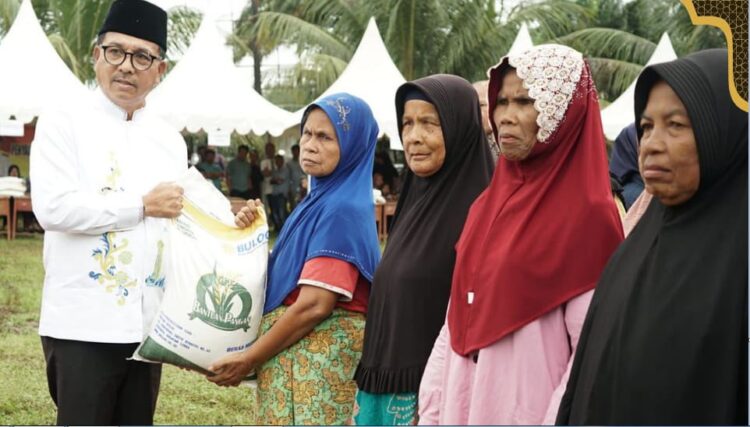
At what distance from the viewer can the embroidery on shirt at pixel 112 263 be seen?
2.67 m

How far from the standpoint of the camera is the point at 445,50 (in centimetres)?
1808

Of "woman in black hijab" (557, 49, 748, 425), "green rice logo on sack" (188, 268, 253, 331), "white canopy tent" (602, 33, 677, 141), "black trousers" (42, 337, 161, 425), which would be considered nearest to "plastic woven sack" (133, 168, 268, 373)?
"green rice logo on sack" (188, 268, 253, 331)

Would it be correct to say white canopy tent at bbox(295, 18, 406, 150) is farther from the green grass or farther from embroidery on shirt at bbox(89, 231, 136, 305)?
embroidery on shirt at bbox(89, 231, 136, 305)

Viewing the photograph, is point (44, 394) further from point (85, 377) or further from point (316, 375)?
point (316, 375)

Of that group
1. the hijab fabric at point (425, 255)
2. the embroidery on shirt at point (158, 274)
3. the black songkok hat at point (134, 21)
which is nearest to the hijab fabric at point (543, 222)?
the hijab fabric at point (425, 255)

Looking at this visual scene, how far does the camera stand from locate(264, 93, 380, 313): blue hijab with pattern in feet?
8.97

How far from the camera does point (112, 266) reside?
2680mm

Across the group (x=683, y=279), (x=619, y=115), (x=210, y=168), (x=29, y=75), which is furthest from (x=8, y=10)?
(x=683, y=279)

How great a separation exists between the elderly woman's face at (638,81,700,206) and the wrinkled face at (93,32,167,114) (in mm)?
1641

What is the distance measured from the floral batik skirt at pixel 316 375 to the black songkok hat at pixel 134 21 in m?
0.97

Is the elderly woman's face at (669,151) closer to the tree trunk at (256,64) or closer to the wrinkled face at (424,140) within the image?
the wrinkled face at (424,140)

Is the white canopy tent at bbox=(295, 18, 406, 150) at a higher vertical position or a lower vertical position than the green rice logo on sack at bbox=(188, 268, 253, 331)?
higher

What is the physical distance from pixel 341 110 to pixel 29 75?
10.1 metres

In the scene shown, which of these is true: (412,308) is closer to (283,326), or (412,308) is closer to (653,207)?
(283,326)
